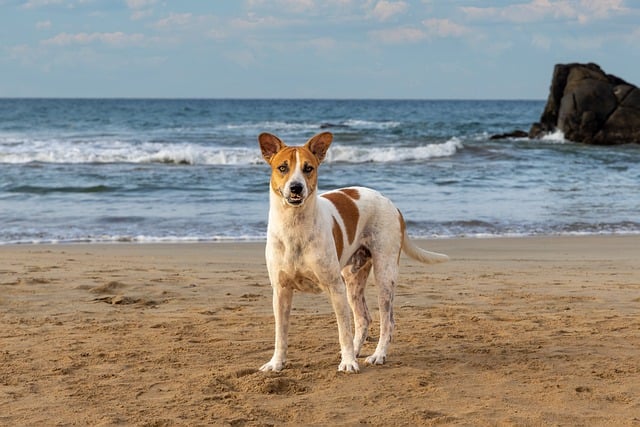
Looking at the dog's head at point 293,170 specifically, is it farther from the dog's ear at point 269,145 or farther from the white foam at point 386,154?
the white foam at point 386,154

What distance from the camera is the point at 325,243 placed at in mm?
5367

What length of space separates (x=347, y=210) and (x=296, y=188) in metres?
0.86

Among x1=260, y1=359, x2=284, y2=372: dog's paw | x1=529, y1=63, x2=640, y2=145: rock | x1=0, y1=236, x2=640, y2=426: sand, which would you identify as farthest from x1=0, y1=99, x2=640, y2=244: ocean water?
x1=260, y1=359, x2=284, y2=372: dog's paw

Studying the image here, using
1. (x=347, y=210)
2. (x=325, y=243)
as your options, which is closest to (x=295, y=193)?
(x=325, y=243)

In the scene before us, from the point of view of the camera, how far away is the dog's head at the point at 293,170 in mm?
5086

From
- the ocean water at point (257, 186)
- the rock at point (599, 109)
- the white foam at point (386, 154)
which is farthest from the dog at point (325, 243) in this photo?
the rock at point (599, 109)

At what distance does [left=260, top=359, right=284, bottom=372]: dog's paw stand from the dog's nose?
1.24m

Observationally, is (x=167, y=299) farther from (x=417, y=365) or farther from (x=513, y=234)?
(x=513, y=234)

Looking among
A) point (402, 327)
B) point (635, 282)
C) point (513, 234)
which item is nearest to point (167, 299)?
point (402, 327)

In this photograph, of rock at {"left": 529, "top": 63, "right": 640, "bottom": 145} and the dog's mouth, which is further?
rock at {"left": 529, "top": 63, "right": 640, "bottom": 145}

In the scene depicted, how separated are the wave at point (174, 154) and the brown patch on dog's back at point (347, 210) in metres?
22.3

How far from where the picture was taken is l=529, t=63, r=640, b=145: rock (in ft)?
120

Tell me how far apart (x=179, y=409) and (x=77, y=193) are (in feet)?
47.3

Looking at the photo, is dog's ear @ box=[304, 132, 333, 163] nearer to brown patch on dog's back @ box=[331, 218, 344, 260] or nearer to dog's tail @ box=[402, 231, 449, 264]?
brown patch on dog's back @ box=[331, 218, 344, 260]
